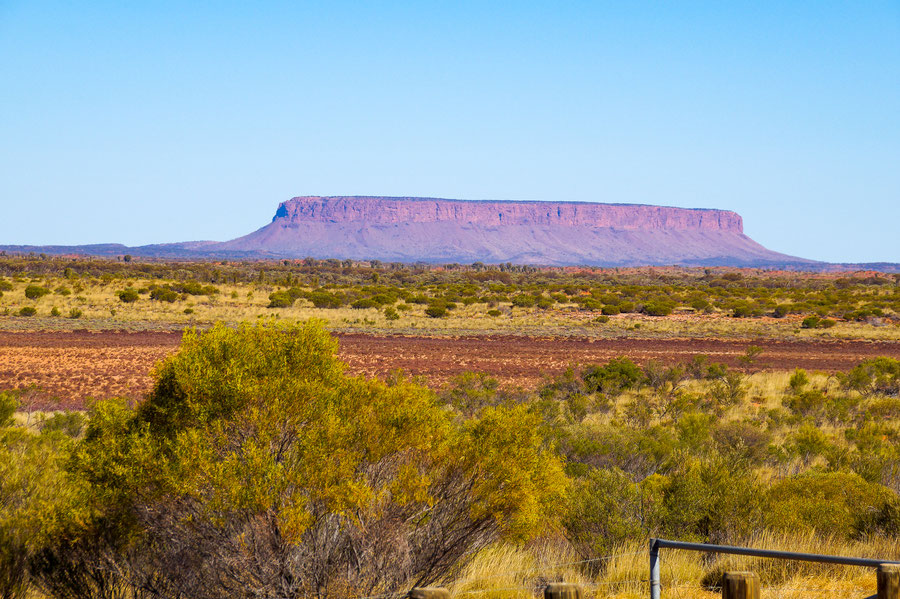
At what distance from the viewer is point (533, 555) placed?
7609mm

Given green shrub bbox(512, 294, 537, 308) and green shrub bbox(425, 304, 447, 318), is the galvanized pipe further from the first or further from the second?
green shrub bbox(512, 294, 537, 308)

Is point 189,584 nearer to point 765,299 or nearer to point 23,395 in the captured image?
point 23,395

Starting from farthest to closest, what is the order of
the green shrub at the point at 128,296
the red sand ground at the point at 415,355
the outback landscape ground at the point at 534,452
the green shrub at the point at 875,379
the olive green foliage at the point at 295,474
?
1. the green shrub at the point at 128,296
2. the red sand ground at the point at 415,355
3. the green shrub at the point at 875,379
4. the outback landscape ground at the point at 534,452
5. the olive green foliage at the point at 295,474

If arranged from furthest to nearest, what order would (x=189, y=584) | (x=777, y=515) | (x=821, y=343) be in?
(x=821, y=343) < (x=777, y=515) < (x=189, y=584)

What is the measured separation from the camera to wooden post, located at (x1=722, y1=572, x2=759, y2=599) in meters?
4.04

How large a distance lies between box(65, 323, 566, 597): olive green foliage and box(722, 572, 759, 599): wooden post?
2.15m

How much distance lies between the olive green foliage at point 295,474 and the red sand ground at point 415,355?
1542cm

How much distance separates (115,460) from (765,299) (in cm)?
6770

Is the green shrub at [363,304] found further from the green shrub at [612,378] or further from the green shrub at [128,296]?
the green shrub at [612,378]

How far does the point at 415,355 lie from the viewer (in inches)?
1271

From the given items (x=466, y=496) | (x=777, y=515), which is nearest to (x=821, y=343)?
(x=777, y=515)

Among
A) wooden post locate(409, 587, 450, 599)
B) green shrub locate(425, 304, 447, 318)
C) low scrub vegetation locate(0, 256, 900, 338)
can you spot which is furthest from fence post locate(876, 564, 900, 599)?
green shrub locate(425, 304, 447, 318)

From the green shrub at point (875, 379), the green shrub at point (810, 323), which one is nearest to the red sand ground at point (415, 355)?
the green shrub at point (875, 379)

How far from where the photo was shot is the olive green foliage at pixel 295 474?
17.3 feet
